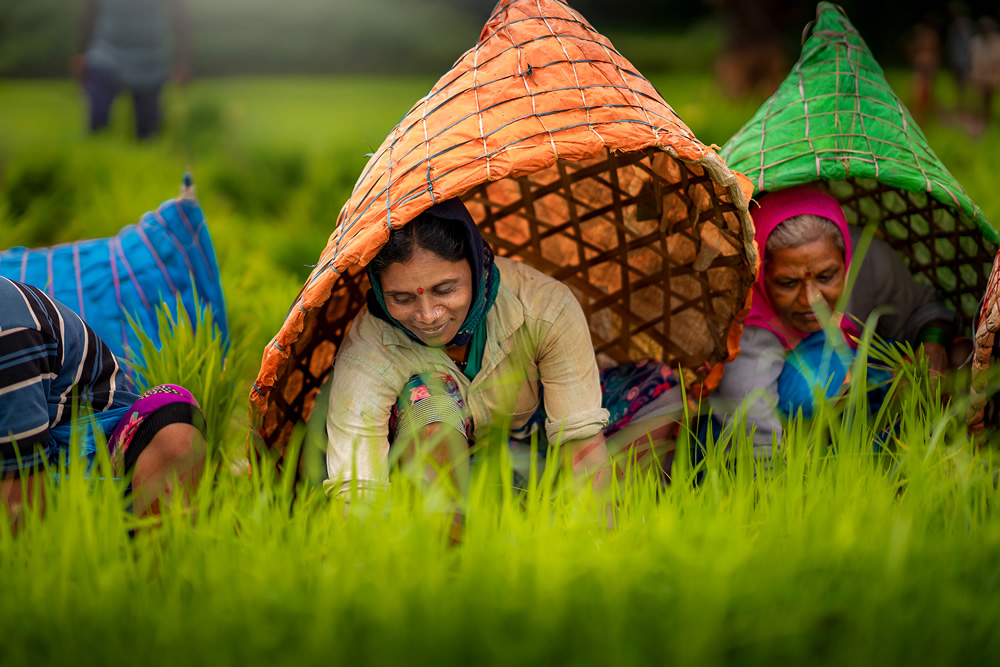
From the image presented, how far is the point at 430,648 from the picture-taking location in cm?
114

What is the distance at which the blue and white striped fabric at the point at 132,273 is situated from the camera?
2.47 metres

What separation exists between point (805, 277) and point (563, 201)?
0.92 metres

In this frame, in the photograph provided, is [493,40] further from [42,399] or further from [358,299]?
[42,399]

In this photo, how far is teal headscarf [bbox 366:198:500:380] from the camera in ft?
6.61

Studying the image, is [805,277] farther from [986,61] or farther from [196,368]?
[986,61]

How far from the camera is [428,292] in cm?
198

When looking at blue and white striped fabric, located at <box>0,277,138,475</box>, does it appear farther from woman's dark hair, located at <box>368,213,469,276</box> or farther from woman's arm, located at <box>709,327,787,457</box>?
woman's arm, located at <box>709,327,787,457</box>

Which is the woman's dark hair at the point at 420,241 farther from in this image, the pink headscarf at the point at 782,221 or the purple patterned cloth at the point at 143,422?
the pink headscarf at the point at 782,221

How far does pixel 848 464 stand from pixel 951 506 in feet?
0.76

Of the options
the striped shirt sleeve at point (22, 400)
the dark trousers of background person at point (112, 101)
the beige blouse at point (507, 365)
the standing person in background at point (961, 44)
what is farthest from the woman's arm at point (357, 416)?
the standing person in background at point (961, 44)

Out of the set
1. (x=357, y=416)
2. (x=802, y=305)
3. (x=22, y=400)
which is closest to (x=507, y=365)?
(x=357, y=416)

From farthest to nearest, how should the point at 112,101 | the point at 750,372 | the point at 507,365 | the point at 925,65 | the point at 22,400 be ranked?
the point at 925,65
the point at 112,101
the point at 750,372
the point at 507,365
the point at 22,400

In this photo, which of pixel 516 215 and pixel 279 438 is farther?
pixel 516 215

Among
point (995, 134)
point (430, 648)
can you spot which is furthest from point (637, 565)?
point (995, 134)
